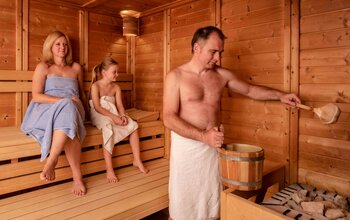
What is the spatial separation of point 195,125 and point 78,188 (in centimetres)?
113

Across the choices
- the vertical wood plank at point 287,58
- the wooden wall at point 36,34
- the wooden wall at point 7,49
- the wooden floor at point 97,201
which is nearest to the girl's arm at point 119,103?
the wooden wall at point 36,34

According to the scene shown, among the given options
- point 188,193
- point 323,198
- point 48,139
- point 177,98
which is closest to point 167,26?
point 177,98

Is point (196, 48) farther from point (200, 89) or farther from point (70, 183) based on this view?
point (70, 183)

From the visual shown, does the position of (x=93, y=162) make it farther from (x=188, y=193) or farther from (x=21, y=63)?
(x=21, y=63)

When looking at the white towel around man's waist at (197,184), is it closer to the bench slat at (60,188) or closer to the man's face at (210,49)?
the man's face at (210,49)

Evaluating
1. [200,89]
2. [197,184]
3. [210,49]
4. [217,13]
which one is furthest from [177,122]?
[217,13]

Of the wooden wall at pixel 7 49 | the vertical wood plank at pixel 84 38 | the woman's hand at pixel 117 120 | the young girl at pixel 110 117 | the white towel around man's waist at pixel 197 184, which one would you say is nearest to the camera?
the white towel around man's waist at pixel 197 184

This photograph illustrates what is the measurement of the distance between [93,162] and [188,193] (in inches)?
44.7

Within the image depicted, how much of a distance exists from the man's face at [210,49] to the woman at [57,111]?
1.19 metres

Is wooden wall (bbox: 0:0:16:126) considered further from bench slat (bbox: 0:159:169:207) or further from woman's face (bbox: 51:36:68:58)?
bench slat (bbox: 0:159:169:207)

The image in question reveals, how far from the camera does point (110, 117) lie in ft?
9.07

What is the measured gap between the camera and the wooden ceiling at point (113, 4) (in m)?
3.20

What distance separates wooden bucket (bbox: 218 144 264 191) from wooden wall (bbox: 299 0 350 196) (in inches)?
34.1

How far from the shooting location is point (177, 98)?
2.01 metres
